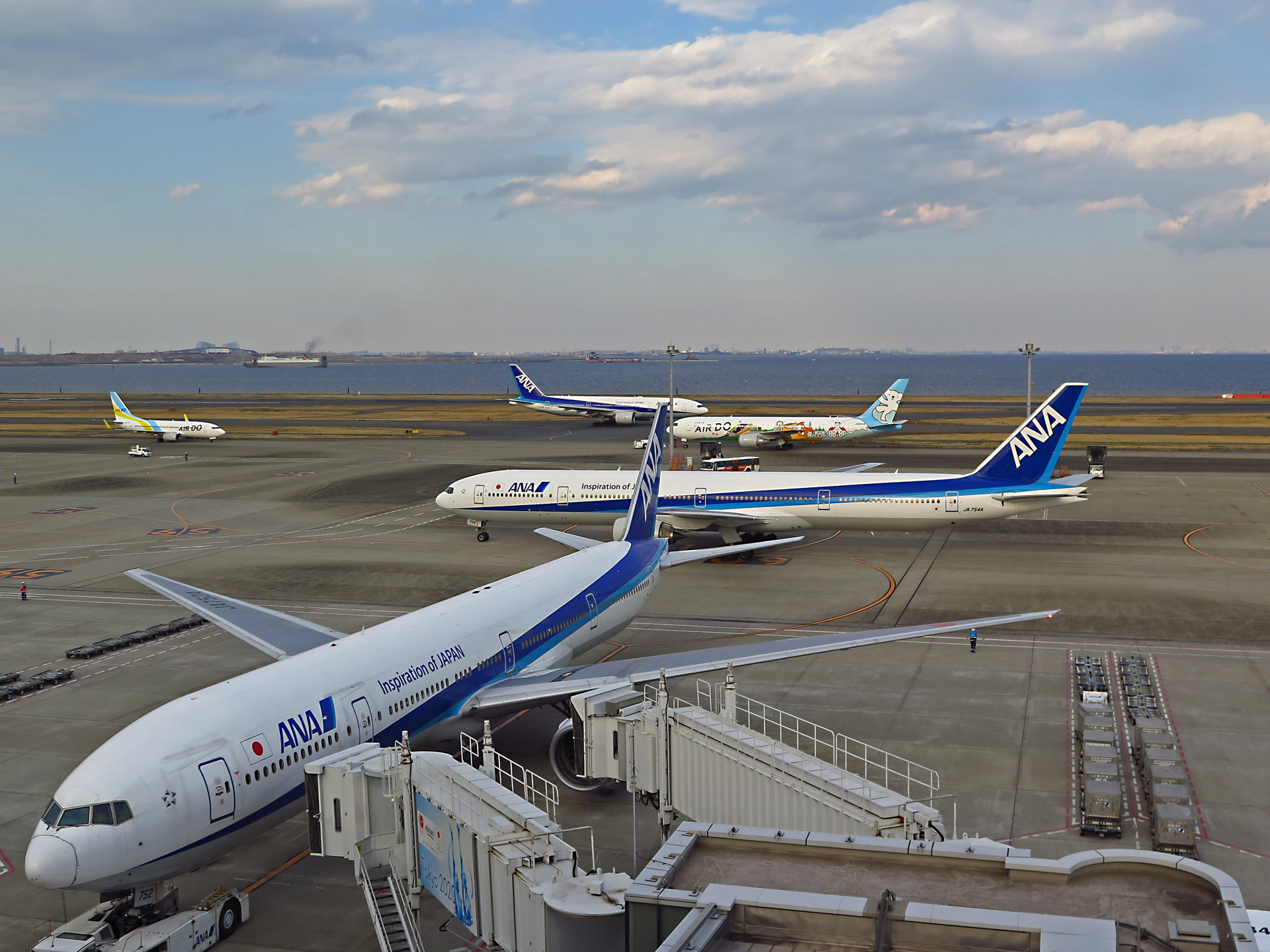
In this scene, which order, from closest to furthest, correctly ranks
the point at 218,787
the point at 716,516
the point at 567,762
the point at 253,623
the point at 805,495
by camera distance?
the point at 218,787 < the point at 567,762 < the point at 253,623 < the point at 805,495 < the point at 716,516

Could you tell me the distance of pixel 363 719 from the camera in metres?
21.3

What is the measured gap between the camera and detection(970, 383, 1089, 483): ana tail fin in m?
50.4

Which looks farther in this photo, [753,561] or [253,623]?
[753,561]

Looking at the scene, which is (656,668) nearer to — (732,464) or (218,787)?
(218,787)

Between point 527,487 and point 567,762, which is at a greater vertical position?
point 527,487

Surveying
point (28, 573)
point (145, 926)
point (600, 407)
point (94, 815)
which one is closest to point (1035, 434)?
point (145, 926)

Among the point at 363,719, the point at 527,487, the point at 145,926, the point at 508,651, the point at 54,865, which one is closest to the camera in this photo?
the point at 54,865

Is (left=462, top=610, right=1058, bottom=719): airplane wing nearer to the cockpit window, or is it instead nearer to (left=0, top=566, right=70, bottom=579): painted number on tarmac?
the cockpit window

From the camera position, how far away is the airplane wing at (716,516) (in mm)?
55062

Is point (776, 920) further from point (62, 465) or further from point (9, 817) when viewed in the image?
point (62, 465)

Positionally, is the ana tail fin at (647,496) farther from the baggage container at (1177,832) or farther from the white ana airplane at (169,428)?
the white ana airplane at (169,428)

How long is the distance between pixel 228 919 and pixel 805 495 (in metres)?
40.0

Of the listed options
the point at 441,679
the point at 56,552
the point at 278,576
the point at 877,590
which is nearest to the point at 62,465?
the point at 56,552

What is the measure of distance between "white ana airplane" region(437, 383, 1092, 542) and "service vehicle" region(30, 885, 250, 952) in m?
35.5
